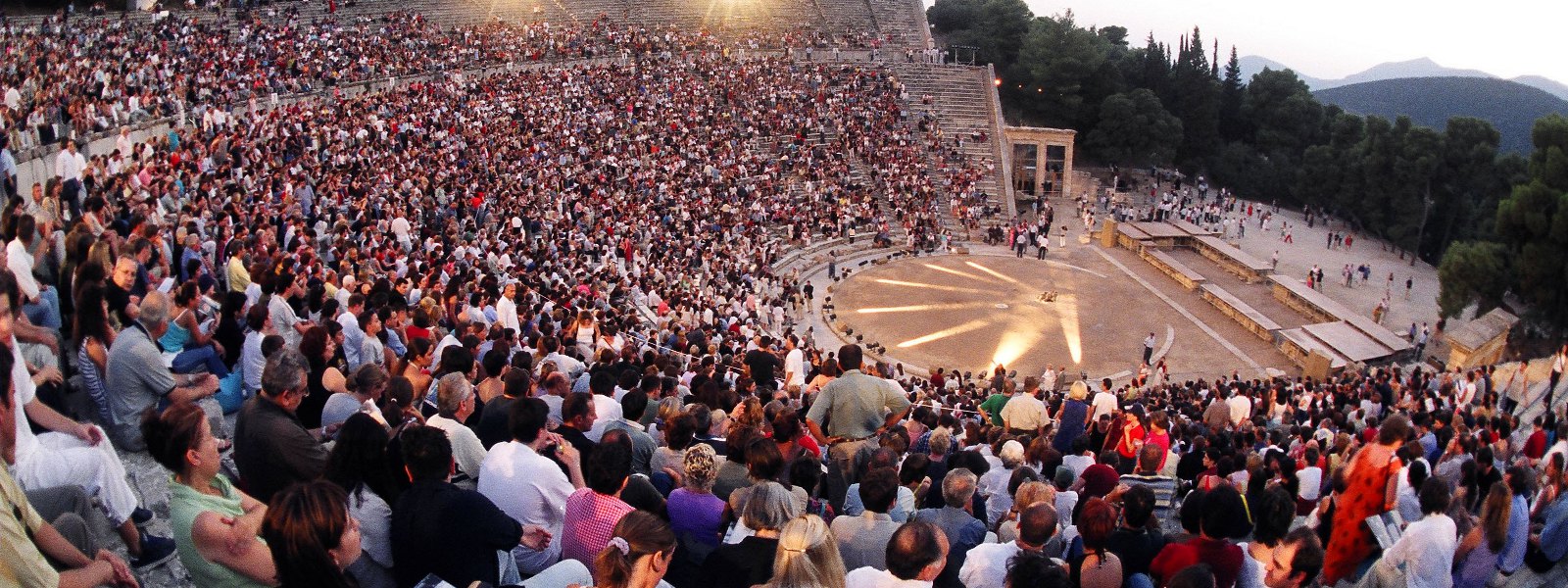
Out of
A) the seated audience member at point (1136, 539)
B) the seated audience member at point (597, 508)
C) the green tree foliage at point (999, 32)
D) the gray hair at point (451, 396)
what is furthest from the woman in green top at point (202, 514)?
the green tree foliage at point (999, 32)

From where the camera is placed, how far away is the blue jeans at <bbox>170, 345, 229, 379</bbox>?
8531 millimetres

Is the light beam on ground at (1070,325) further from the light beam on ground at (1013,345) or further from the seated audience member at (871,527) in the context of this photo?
the seated audience member at (871,527)

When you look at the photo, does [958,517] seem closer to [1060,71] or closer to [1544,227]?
[1544,227]

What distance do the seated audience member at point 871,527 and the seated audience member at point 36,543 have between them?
12.8ft

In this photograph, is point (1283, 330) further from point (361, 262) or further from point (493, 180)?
point (361, 262)

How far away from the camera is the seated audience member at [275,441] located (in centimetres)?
586

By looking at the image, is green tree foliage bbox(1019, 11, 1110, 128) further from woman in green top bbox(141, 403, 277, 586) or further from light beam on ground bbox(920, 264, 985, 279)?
woman in green top bbox(141, 403, 277, 586)

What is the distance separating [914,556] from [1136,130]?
177 feet

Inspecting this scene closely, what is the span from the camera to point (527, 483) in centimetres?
596

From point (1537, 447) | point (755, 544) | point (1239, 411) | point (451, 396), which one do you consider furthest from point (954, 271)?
point (755, 544)

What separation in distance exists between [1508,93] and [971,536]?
158 m

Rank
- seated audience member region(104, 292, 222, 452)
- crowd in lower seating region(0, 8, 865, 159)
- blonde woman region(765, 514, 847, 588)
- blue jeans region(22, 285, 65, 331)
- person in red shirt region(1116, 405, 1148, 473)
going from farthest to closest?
crowd in lower seating region(0, 8, 865, 159), person in red shirt region(1116, 405, 1148, 473), blue jeans region(22, 285, 65, 331), seated audience member region(104, 292, 222, 452), blonde woman region(765, 514, 847, 588)

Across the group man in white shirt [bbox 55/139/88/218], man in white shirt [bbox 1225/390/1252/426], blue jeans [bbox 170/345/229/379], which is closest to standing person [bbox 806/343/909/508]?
blue jeans [bbox 170/345/229/379]

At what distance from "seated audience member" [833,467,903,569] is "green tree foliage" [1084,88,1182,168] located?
174 ft
